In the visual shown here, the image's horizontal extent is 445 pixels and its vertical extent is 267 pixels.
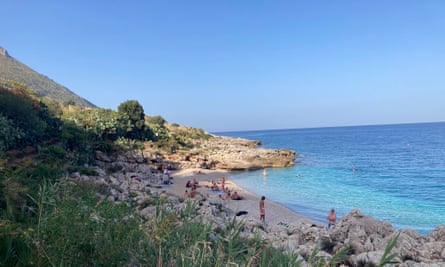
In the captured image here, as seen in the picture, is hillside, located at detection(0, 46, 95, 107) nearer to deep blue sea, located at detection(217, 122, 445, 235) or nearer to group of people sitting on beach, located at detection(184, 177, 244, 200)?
group of people sitting on beach, located at detection(184, 177, 244, 200)

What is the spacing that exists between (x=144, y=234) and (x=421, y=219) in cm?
1688

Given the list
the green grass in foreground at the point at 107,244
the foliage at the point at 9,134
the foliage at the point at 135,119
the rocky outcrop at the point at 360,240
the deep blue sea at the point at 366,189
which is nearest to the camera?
the green grass in foreground at the point at 107,244

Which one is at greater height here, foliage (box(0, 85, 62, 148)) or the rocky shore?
foliage (box(0, 85, 62, 148))

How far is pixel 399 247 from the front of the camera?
7031 millimetres

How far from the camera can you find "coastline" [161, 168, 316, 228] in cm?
1427

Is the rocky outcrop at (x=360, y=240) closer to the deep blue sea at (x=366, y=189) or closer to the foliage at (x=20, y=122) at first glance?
the deep blue sea at (x=366, y=189)

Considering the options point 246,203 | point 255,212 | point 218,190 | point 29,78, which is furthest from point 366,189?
point 29,78

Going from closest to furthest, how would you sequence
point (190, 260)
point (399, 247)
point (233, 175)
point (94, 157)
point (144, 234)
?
point (190, 260) → point (144, 234) → point (399, 247) → point (94, 157) → point (233, 175)


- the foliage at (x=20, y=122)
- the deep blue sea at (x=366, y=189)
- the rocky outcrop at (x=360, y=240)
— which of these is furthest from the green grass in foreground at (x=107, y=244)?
the foliage at (x=20, y=122)

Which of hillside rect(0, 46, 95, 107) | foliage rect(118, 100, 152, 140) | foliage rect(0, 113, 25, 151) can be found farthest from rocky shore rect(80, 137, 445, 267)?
hillside rect(0, 46, 95, 107)

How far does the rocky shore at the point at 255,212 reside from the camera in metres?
6.89

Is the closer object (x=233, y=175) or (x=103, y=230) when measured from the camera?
(x=103, y=230)

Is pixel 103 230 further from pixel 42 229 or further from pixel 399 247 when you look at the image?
pixel 399 247

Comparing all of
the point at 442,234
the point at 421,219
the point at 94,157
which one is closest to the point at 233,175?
the point at 94,157
